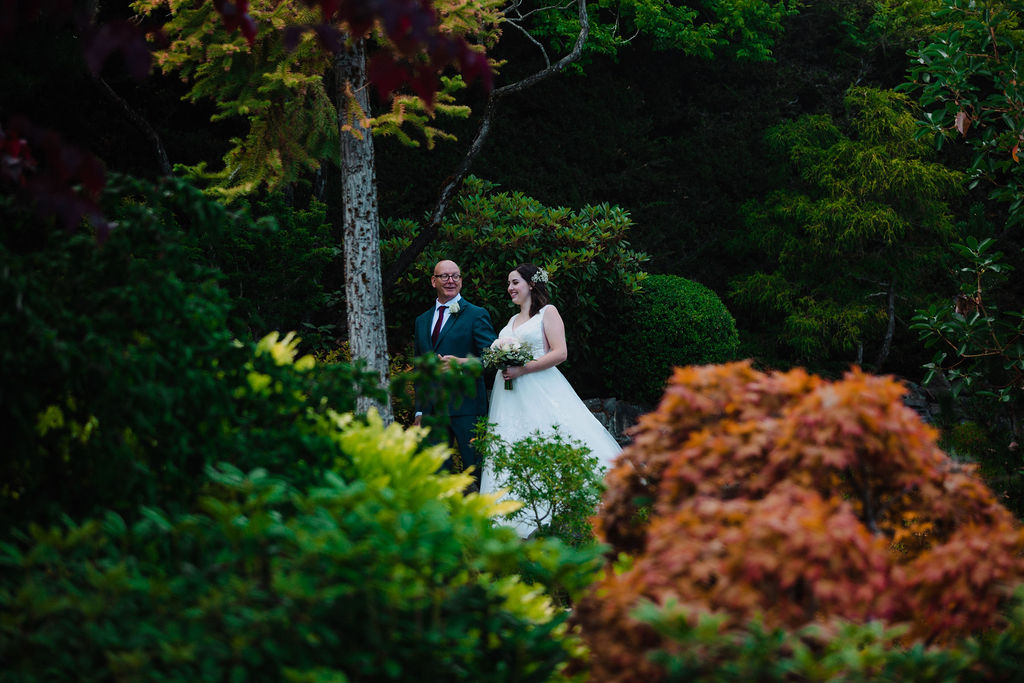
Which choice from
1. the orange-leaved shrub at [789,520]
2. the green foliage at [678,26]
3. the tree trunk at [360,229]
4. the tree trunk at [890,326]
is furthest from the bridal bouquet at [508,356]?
the tree trunk at [890,326]

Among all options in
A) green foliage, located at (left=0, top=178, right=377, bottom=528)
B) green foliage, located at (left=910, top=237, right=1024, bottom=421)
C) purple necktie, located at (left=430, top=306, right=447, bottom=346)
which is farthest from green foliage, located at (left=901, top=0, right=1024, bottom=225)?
green foliage, located at (left=0, top=178, right=377, bottom=528)

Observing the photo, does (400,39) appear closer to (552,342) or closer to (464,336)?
(464,336)

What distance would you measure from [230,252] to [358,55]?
2368 millimetres

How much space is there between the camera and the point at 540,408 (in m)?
6.66

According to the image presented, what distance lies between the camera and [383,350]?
630 cm

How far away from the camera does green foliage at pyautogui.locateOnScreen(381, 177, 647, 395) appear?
8617 millimetres

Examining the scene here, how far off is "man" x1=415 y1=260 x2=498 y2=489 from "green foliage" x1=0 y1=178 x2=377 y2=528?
3.75 metres

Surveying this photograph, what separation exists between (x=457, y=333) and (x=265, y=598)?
4865 mm

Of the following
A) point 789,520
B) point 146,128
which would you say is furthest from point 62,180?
point 146,128

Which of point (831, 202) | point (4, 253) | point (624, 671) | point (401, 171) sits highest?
point (401, 171)

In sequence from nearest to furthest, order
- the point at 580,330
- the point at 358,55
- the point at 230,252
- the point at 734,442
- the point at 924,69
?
the point at 734,442
the point at 924,69
the point at 358,55
the point at 230,252
the point at 580,330

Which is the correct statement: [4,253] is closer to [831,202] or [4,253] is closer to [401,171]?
[401,171]

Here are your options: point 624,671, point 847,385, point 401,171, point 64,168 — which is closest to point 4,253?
point 64,168

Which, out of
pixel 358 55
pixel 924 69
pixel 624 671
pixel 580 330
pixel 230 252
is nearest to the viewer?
pixel 624 671
